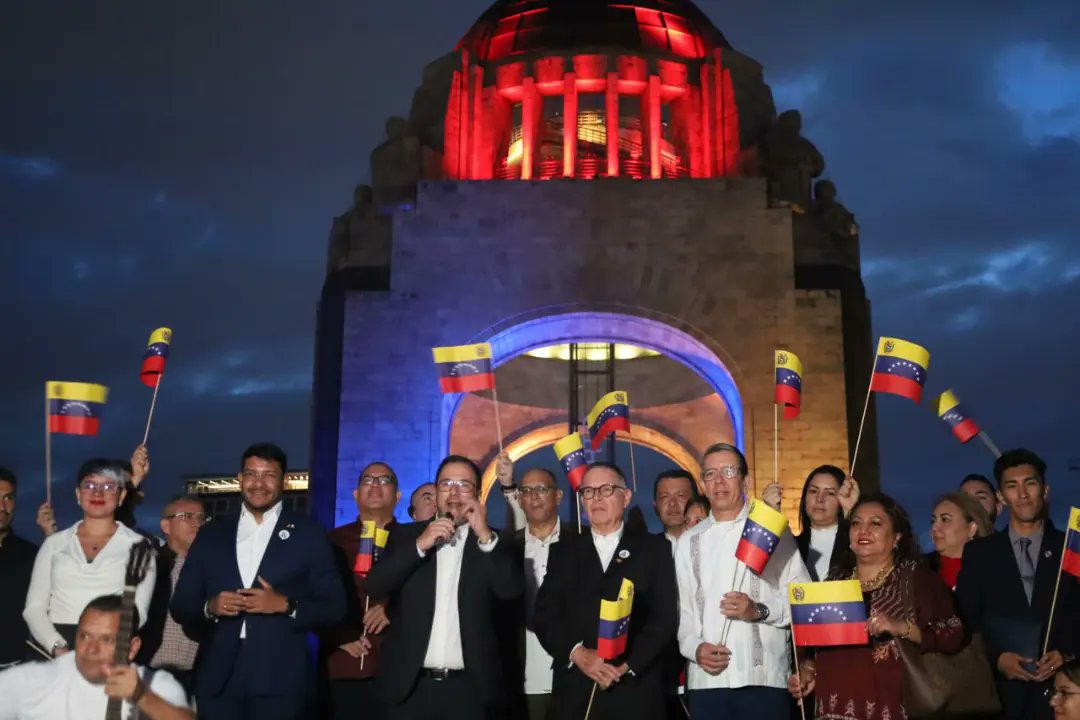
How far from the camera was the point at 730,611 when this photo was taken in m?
5.48

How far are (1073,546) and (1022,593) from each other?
0.36 meters

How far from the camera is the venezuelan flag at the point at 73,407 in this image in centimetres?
789

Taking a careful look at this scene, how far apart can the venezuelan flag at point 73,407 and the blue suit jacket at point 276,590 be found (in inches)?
94.7

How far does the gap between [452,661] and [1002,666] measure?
279cm

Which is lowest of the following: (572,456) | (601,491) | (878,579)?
(878,579)

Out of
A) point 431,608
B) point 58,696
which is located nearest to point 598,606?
→ point 431,608

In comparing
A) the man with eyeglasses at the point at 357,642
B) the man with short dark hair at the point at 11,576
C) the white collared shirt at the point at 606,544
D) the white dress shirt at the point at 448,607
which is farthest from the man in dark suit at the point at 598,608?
the man with short dark hair at the point at 11,576

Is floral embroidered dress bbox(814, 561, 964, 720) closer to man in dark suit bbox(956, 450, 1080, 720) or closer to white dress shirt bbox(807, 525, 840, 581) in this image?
man in dark suit bbox(956, 450, 1080, 720)

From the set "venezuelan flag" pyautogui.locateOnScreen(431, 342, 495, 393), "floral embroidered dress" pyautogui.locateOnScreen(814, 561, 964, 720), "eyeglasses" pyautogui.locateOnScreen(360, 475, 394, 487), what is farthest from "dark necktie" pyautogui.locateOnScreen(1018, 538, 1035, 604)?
"venezuelan flag" pyautogui.locateOnScreen(431, 342, 495, 393)

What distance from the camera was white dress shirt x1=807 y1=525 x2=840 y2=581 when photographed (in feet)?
21.7

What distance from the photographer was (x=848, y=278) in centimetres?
1684

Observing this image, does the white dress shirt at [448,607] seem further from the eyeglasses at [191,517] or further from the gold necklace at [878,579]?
the gold necklace at [878,579]

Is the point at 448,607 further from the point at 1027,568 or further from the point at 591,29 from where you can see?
the point at 591,29

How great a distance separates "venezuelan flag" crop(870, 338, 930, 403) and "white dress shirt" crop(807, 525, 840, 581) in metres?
1.52
